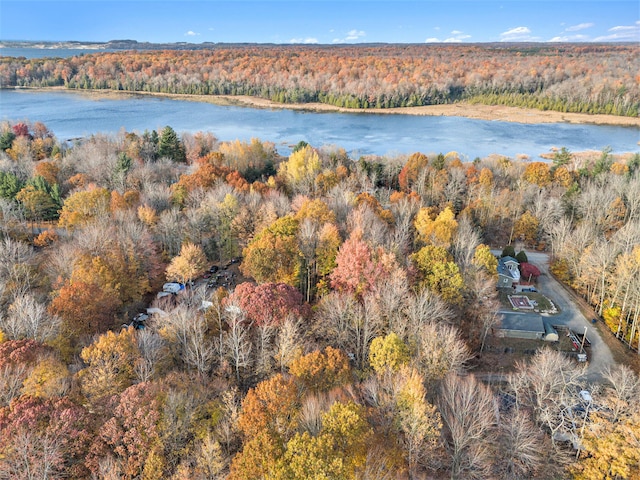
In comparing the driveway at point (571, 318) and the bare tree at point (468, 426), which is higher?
the bare tree at point (468, 426)

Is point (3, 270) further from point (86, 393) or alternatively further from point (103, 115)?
point (103, 115)

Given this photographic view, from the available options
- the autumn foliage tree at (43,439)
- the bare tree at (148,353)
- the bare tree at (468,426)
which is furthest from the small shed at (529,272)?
the autumn foliage tree at (43,439)

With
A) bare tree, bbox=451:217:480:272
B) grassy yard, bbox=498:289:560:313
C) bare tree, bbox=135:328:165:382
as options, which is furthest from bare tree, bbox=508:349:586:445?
bare tree, bbox=135:328:165:382

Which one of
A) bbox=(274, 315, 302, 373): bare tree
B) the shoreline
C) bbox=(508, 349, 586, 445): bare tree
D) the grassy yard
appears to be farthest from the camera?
the shoreline

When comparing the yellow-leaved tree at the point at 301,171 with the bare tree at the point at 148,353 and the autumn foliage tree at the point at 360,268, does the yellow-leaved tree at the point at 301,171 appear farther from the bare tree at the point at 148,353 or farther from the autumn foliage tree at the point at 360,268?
the bare tree at the point at 148,353

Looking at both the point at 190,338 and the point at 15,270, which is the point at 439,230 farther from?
the point at 15,270

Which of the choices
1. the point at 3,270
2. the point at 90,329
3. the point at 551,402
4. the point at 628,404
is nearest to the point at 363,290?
the point at 551,402

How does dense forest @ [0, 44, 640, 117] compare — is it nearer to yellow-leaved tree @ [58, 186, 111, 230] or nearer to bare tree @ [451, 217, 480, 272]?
yellow-leaved tree @ [58, 186, 111, 230]
